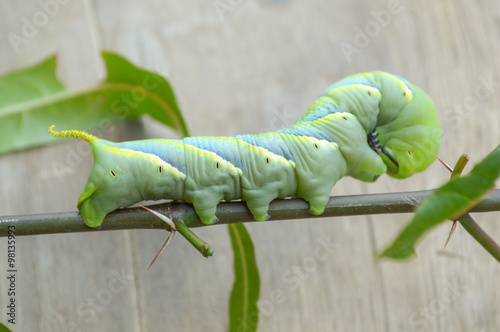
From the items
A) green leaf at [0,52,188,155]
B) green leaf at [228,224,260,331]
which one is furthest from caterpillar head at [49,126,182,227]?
green leaf at [0,52,188,155]

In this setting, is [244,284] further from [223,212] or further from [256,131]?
[256,131]

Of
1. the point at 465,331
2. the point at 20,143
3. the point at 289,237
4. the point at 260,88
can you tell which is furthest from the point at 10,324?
the point at 465,331

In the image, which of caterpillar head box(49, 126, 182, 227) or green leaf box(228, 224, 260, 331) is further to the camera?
green leaf box(228, 224, 260, 331)

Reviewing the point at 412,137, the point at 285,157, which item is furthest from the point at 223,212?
the point at 412,137

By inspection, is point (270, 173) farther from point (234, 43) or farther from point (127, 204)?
point (234, 43)

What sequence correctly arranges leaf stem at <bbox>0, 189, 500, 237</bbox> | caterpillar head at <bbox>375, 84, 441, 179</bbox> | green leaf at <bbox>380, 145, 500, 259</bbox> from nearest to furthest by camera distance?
green leaf at <bbox>380, 145, 500, 259</bbox> → leaf stem at <bbox>0, 189, 500, 237</bbox> → caterpillar head at <bbox>375, 84, 441, 179</bbox>

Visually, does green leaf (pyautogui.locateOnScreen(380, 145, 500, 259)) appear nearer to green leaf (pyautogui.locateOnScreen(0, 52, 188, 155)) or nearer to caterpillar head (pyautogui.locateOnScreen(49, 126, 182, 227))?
caterpillar head (pyautogui.locateOnScreen(49, 126, 182, 227))
